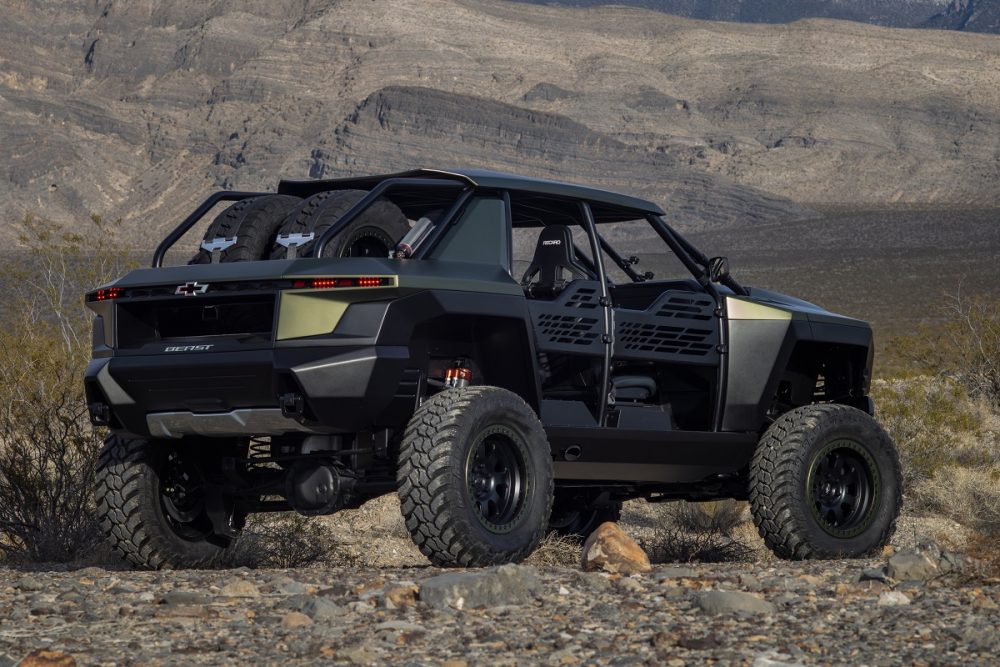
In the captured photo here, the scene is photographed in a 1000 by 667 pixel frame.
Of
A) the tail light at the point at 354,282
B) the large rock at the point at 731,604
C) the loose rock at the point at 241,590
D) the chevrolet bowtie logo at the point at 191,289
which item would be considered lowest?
the loose rock at the point at 241,590

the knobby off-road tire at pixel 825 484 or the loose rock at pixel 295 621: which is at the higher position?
the knobby off-road tire at pixel 825 484

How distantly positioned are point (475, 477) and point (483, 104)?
124245 millimetres

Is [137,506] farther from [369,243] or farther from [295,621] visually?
[295,621]

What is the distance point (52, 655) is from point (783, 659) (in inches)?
84.3

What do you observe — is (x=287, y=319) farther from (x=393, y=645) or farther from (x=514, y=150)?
(x=514, y=150)

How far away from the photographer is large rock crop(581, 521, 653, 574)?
6.46m

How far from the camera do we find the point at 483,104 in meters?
129

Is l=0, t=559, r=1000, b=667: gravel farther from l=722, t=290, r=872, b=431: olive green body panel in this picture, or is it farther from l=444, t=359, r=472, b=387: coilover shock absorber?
l=722, t=290, r=872, b=431: olive green body panel

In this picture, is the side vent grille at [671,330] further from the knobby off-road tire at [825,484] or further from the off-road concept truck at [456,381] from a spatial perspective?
the knobby off-road tire at [825,484]

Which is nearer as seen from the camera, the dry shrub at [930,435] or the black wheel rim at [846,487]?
the black wheel rim at [846,487]

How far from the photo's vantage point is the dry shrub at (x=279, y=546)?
324 inches

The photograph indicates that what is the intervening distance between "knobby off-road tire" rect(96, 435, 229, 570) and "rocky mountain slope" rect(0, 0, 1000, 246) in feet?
334

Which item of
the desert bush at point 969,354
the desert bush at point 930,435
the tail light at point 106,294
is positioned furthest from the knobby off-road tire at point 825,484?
the desert bush at point 969,354

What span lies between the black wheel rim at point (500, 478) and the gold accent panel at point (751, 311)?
178cm
